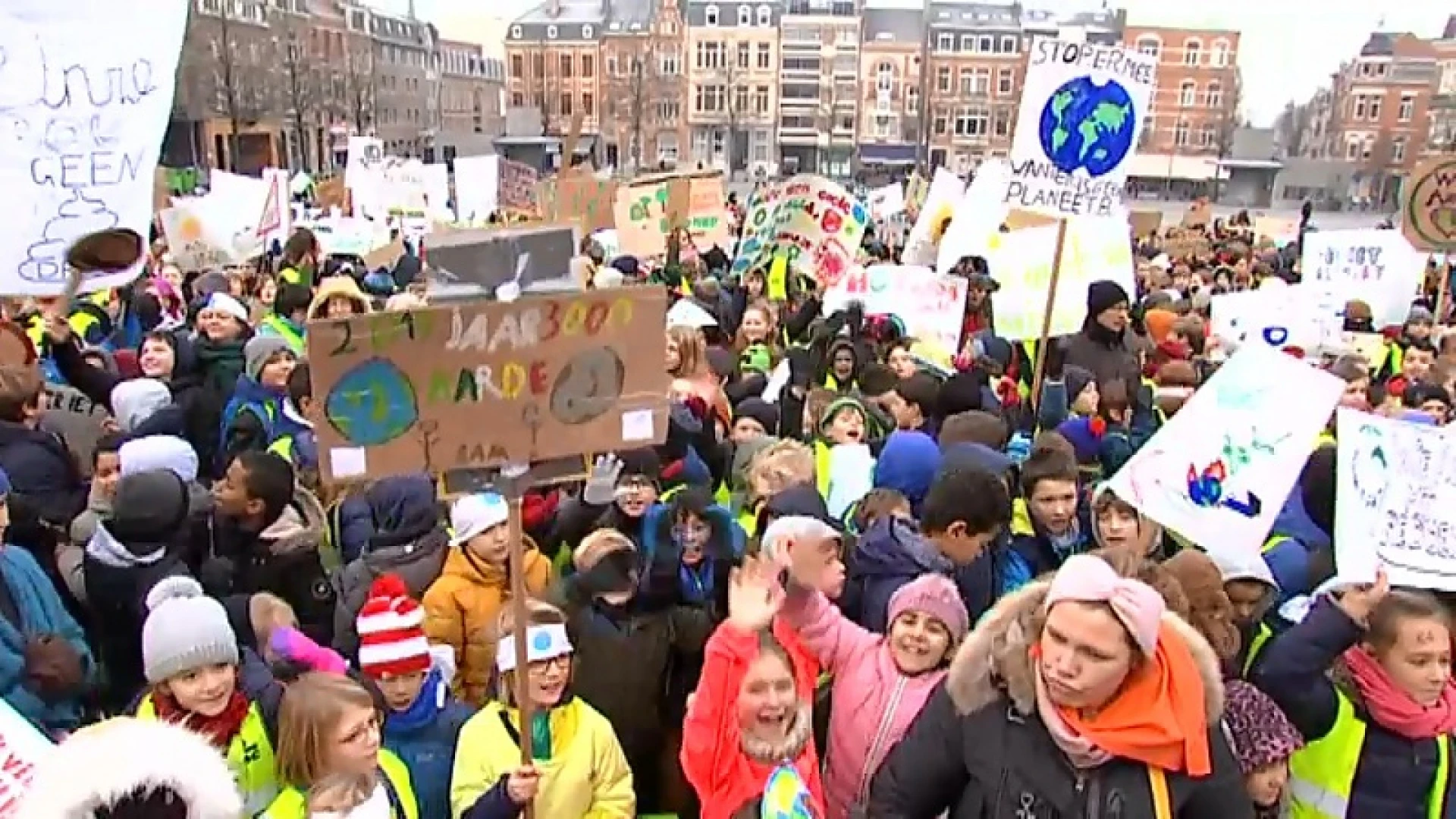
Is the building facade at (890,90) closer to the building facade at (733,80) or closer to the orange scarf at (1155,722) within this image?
the building facade at (733,80)

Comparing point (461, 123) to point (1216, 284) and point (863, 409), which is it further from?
point (863, 409)

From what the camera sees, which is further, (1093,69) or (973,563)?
(1093,69)

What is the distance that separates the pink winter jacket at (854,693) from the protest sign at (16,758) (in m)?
1.75

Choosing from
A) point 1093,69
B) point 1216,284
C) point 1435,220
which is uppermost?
point 1093,69

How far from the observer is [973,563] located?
12.2 feet

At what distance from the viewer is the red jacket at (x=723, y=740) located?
9.45ft

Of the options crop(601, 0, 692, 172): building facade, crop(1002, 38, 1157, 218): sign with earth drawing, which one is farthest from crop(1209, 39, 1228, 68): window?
crop(1002, 38, 1157, 218): sign with earth drawing

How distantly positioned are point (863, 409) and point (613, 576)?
1935 mm

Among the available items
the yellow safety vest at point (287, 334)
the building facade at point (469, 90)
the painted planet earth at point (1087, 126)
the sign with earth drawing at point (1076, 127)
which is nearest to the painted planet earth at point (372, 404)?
the yellow safety vest at point (287, 334)

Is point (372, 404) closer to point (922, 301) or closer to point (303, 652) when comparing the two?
point (303, 652)

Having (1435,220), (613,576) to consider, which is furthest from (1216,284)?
(613,576)

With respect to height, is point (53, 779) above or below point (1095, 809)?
above

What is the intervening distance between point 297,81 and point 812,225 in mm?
46999

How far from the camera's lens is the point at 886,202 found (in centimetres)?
1794
